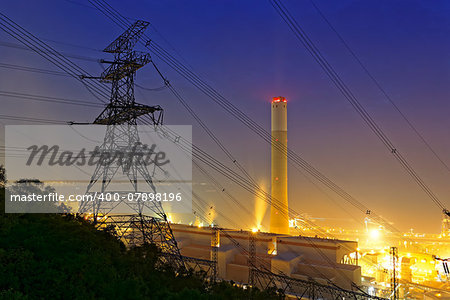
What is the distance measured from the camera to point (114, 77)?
19.5m

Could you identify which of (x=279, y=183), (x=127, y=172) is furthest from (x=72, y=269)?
(x=279, y=183)

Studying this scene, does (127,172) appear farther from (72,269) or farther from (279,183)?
(279,183)

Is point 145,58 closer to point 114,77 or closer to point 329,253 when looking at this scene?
point 114,77

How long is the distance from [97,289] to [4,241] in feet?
12.3

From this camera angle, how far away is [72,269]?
8211mm

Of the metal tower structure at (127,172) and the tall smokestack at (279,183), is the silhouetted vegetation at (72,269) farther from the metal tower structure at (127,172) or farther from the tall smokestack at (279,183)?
the tall smokestack at (279,183)

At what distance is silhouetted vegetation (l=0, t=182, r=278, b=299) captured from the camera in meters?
7.16

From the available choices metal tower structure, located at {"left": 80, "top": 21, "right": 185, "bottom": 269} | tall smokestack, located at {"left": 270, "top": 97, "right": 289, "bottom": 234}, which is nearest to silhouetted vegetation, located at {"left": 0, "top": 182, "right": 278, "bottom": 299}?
metal tower structure, located at {"left": 80, "top": 21, "right": 185, "bottom": 269}

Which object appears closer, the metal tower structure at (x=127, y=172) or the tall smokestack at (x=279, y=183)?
the metal tower structure at (x=127, y=172)

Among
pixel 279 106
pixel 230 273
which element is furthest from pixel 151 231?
pixel 279 106

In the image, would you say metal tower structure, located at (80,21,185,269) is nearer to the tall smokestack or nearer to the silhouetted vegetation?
the silhouetted vegetation

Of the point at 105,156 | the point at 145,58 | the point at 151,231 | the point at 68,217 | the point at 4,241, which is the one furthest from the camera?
the point at 145,58

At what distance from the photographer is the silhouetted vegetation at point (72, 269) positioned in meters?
7.16

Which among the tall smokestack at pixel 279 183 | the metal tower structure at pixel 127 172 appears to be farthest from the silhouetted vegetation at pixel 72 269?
the tall smokestack at pixel 279 183
